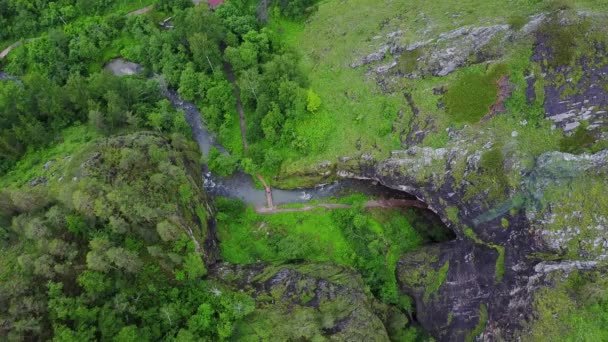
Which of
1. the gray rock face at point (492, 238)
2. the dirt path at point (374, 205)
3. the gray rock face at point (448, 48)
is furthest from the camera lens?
the dirt path at point (374, 205)

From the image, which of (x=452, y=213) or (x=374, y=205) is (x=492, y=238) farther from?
(x=374, y=205)

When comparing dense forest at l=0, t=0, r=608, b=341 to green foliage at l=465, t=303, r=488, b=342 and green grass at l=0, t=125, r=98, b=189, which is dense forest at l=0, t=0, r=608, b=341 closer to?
green foliage at l=465, t=303, r=488, b=342

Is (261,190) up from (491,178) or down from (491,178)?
down

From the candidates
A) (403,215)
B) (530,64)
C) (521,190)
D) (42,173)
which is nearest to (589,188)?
(521,190)

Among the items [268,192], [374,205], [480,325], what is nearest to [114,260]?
[268,192]

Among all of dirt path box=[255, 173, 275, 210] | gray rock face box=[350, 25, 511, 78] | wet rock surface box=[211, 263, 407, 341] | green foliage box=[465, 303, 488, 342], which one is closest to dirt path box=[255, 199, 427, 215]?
dirt path box=[255, 173, 275, 210]

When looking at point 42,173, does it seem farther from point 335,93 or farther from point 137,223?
point 335,93

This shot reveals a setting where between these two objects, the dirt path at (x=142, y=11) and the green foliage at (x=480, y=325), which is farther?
the dirt path at (x=142, y=11)

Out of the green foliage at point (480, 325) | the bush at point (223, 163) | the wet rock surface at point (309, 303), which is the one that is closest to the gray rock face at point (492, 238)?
the green foliage at point (480, 325)

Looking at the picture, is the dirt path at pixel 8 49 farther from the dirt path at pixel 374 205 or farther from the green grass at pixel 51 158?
the dirt path at pixel 374 205
